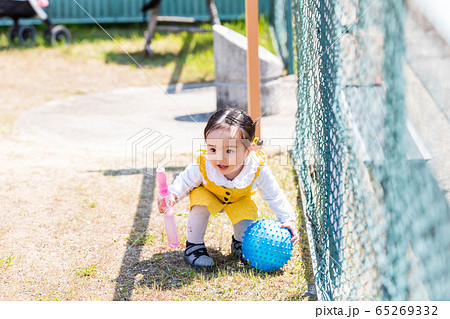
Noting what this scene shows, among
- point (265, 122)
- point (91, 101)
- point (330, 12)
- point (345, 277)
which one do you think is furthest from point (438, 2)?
point (91, 101)

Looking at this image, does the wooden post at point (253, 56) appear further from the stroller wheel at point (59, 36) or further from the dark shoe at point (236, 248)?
the stroller wheel at point (59, 36)

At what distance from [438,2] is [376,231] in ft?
2.47

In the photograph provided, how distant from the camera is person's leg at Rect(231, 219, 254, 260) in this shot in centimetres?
308

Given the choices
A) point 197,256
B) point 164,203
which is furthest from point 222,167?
point 197,256

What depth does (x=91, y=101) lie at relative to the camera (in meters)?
7.00

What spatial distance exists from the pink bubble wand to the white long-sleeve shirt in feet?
0.34

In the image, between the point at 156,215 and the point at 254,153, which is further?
the point at 156,215

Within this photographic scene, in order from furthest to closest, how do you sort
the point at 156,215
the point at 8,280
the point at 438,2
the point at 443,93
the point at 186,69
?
the point at 186,69 → the point at 156,215 → the point at 8,280 → the point at 443,93 → the point at 438,2

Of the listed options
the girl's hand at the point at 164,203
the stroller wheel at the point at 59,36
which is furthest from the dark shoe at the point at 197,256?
the stroller wheel at the point at 59,36

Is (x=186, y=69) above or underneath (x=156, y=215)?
above

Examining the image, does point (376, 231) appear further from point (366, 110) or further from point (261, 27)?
point (261, 27)

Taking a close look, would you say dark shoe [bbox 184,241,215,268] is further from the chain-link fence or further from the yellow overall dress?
the chain-link fence

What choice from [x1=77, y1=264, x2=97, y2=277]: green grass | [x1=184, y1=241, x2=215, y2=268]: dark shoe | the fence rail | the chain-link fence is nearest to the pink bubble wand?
[x1=184, y1=241, x2=215, y2=268]: dark shoe

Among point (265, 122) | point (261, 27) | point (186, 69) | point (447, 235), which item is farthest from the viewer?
point (261, 27)
